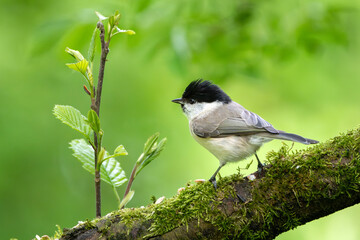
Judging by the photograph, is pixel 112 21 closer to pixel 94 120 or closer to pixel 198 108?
pixel 94 120

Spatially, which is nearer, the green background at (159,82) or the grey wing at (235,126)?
the grey wing at (235,126)

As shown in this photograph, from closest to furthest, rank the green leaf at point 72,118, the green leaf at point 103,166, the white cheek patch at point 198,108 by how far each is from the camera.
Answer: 1. the green leaf at point 72,118
2. the green leaf at point 103,166
3. the white cheek patch at point 198,108

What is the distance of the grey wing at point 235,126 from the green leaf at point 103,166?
4.37ft

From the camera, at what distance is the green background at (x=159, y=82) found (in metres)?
3.86

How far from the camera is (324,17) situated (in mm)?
3941

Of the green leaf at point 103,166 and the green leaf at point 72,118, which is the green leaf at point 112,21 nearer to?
the green leaf at point 72,118

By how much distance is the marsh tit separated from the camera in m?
3.08

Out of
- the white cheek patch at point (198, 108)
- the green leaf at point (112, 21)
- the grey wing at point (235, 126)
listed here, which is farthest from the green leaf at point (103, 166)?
the white cheek patch at point (198, 108)

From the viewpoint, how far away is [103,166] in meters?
2.11

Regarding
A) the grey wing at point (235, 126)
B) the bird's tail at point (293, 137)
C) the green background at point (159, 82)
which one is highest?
the green background at point (159, 82)

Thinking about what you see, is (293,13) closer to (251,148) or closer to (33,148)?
(251,148)

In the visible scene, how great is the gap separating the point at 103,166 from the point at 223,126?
1487 millimetres

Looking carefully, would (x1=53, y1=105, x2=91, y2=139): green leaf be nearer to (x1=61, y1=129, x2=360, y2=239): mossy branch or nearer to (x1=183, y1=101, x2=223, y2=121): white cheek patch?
(x1=61, y1=129, x2=360, y2=239): mossy branch

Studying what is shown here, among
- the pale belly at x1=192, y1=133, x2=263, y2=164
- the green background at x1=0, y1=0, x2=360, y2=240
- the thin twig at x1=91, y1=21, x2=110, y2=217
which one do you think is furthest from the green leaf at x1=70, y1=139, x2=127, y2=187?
the green background at x1=0, y1=0, x2=360, y2=240
